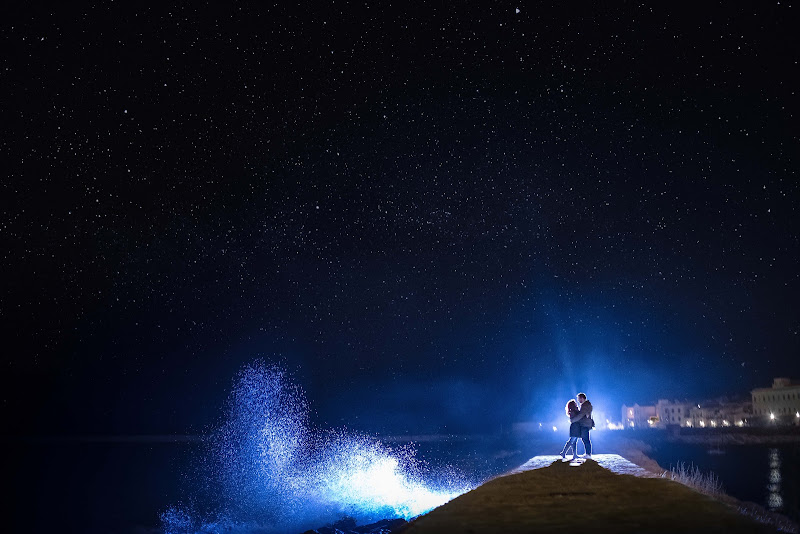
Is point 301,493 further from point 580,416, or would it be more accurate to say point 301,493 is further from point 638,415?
point 638,415

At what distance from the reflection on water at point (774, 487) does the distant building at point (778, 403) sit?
215 feet

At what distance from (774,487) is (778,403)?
102287 millimetres

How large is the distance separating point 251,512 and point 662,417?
147m

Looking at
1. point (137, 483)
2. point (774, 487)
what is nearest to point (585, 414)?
point (774, 487)

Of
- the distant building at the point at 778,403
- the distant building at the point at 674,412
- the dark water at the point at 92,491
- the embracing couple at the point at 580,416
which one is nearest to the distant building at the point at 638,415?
the distant building at the point at 674,412

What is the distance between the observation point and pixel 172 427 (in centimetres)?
17938

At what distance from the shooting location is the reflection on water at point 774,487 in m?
34.1

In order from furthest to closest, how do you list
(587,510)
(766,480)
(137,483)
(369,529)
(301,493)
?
1. (137,483)
2. (301,493)
3. (766,480)
4. (369,529)
5. (587,510)

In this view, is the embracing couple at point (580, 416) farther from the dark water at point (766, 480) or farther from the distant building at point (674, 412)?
the distant building at point (674, 412)

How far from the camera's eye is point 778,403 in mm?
130750

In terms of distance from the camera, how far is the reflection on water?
34094mm

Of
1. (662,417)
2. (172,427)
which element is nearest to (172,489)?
(172,427)

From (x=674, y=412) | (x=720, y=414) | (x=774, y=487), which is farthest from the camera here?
(x=674, y=412)

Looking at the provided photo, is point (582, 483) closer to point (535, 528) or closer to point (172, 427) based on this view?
point (535, 528)
